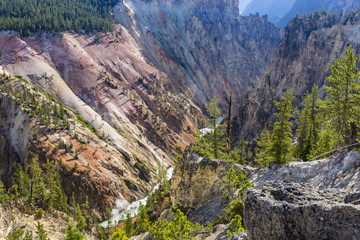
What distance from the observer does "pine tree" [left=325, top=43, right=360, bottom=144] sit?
22.4 metres

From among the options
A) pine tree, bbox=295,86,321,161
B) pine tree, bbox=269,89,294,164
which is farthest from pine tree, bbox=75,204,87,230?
pine tree, bbox=295,86,321,161

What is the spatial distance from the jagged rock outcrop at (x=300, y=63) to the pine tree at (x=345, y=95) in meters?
84.7

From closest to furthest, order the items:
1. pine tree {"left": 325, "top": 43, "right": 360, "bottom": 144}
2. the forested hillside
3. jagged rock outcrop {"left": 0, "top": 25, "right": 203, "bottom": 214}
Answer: pine tree {"left": 325, "top": 43, "right": 360, "bottom": 144} < jagged rock outcrop {"left": 0, "top": 25, "right": 203, "bottom": 214} < the forested hillside

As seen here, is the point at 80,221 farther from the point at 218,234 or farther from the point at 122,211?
the point at 218,234

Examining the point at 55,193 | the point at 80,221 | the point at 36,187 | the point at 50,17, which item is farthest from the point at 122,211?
the point at 50,17

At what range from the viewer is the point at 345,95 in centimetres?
2348

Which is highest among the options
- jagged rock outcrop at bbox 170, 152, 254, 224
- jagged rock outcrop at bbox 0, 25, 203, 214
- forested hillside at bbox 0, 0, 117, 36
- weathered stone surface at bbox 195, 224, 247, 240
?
forested hillside at bbox 0, 0, 117, 36

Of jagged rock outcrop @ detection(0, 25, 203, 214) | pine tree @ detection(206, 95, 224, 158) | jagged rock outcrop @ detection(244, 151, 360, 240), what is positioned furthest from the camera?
jagged rock outcrop @ detection(0, 25, 203, 214)

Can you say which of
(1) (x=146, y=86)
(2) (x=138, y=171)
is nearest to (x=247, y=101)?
(1) (x=146, y=86)

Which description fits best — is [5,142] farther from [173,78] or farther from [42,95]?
[173,78]

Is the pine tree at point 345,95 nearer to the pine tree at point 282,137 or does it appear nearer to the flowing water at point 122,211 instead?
the pine tree at point 282,137

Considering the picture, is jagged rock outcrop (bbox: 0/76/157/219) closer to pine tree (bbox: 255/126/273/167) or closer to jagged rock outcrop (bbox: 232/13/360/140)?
pine tree (bbox: 255/126/273/167)

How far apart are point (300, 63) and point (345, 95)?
113062 mm

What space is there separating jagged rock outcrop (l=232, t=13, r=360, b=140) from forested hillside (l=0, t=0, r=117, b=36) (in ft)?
298
